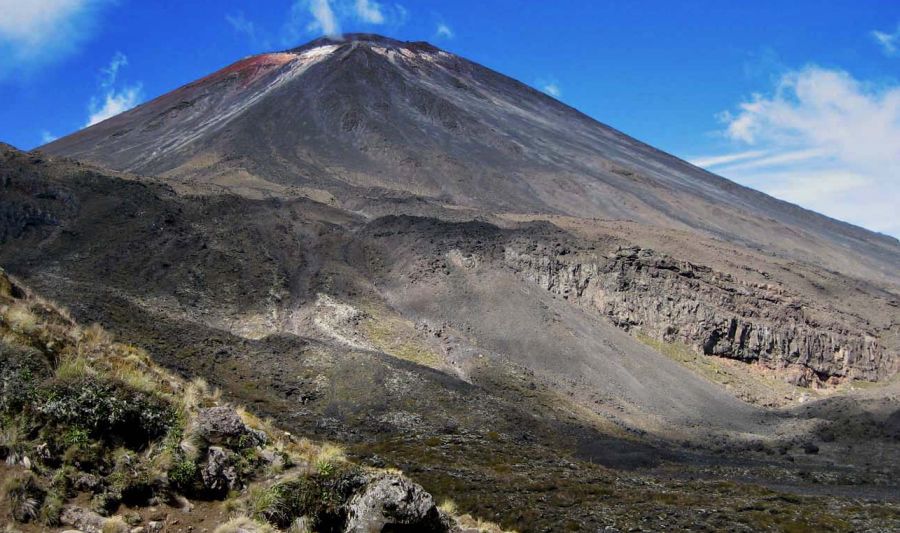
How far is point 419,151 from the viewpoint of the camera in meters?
94.0

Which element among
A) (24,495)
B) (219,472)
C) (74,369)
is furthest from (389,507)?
(74,369)

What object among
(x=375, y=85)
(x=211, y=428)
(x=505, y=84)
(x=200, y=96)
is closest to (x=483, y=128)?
(x=375, y=85)

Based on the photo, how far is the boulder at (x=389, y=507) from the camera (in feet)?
22.7

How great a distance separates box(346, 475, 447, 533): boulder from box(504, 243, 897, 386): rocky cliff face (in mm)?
46063

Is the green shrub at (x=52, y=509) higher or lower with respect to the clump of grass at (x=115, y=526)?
higher

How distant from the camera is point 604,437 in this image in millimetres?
32844

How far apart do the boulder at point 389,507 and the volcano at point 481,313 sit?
12530mm

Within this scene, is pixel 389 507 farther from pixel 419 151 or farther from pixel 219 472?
pixel 419 151

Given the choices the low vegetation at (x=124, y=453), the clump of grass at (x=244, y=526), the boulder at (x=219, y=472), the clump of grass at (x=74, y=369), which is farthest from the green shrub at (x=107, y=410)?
the clump of grass at (x=244, y=526)

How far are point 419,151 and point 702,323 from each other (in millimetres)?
50704

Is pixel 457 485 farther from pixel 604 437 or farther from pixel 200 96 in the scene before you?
pixel 200 96

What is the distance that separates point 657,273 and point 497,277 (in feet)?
51.0

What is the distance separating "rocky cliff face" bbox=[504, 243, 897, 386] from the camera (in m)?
53.6

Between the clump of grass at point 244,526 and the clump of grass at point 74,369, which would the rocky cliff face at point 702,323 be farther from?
the clump of grass at point 244,526
